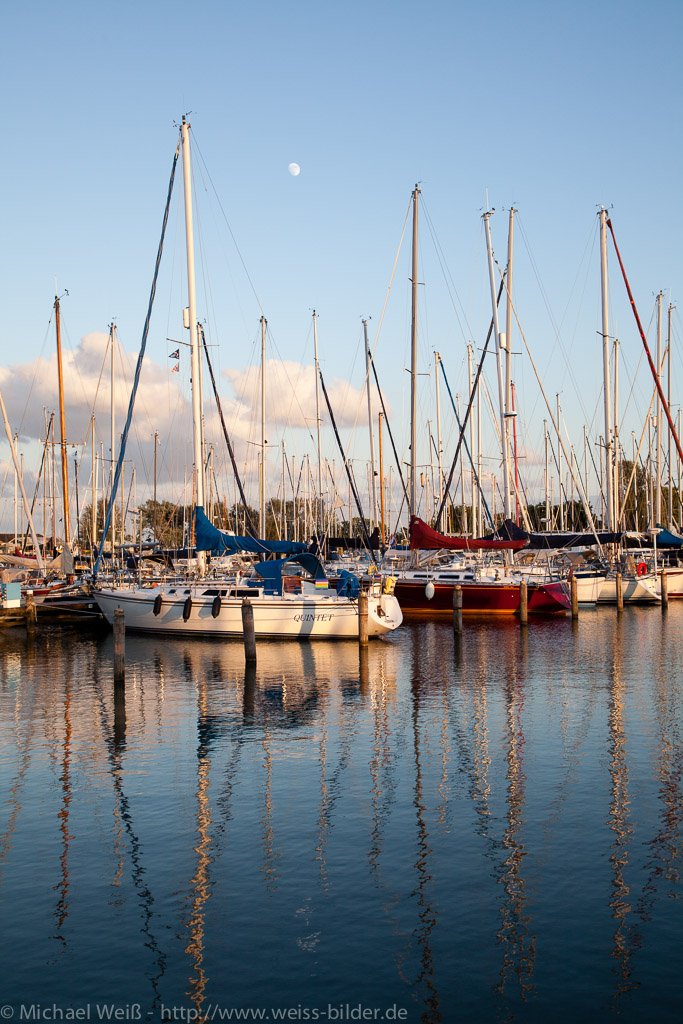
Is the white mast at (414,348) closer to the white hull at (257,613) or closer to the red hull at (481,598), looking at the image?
the red hull at (481,598)

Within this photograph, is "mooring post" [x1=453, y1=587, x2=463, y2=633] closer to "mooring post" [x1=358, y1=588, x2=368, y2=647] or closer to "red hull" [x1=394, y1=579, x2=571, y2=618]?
"mooring post" [x1=358, y1=588, x2=368, y2=647]

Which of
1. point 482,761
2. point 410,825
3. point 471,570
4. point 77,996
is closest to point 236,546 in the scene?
point 471,570

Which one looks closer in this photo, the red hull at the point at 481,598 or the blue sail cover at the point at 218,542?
the blue sail cover at the point at 218,542

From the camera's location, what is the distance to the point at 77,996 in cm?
884

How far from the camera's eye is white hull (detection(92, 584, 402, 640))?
105 ft

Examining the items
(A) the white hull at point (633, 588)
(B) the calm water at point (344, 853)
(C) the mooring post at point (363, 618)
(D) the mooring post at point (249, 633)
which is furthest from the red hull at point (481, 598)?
(B) the calm water at point (344, 853)

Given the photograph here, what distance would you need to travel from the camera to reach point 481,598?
41469mm

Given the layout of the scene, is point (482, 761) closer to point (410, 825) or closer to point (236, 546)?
point (410, 825)

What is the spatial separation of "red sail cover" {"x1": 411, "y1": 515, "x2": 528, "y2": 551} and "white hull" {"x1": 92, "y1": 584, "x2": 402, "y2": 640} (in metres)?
8.68

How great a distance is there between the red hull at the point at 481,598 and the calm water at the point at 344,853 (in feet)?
56.5

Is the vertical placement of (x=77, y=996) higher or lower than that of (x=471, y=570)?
lower

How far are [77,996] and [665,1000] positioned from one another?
19.4ft

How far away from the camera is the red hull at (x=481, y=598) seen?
41.3 meters

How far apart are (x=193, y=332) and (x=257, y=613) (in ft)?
36.8
